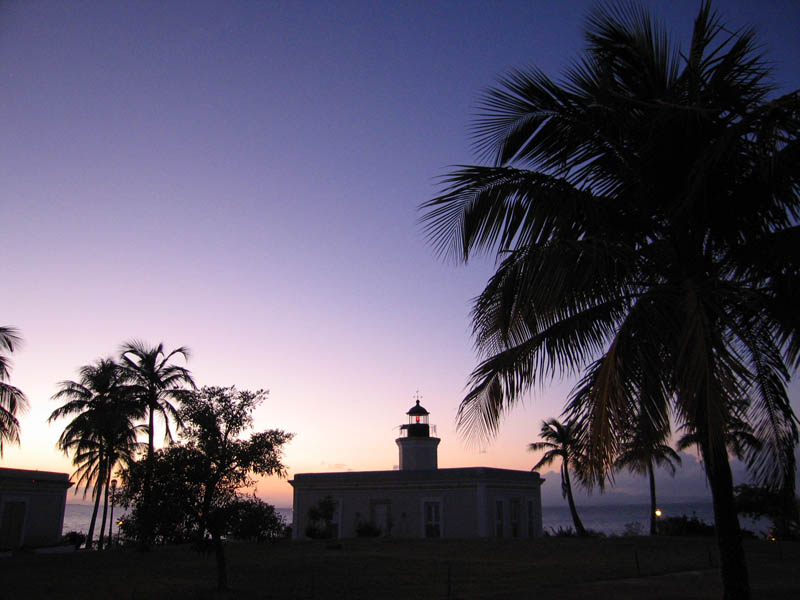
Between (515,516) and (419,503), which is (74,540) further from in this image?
(515,516)

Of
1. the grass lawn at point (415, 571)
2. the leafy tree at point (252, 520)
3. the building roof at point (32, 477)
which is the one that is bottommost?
the grass lawn at point (415, 571)

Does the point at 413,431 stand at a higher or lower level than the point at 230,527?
higher

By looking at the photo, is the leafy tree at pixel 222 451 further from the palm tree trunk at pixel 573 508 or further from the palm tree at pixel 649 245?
the palm tree trunk at pixel 573 508

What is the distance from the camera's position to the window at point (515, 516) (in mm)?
30459

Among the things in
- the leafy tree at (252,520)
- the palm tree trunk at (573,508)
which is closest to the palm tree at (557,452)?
the palm tree trunk at (573,508)

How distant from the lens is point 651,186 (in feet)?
21.9

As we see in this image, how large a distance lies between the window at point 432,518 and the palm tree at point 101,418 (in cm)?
1490

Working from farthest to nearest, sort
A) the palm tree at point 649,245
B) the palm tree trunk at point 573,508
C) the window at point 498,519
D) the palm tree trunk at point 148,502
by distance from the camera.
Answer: the palm tree trunk at point 573,508
the window at point 498,519
the palm tree trunk at point 148,502
the palm tree at point 649,245

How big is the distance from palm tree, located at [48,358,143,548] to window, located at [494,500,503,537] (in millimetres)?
18232

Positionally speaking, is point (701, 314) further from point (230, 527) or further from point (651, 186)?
point (230, 527)

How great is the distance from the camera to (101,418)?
29.4 metres

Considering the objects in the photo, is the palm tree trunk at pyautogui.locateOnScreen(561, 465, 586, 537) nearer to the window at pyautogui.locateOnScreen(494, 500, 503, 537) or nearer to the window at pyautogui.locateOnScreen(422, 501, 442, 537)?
the window at pyautogui.locateOnScreen(494, 500, 503, 537)

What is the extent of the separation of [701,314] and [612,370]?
92cm

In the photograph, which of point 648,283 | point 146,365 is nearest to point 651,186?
point 648,283
